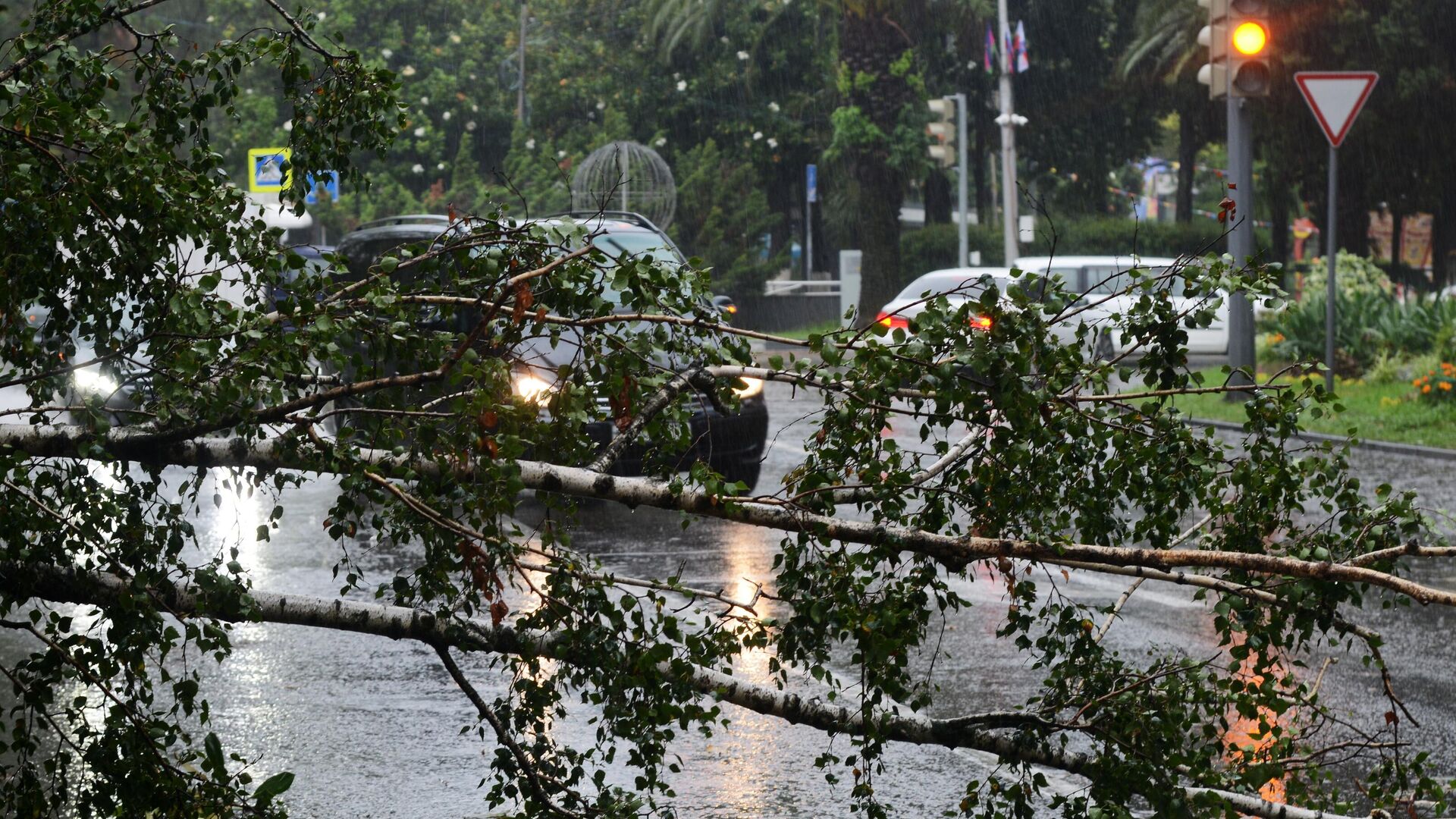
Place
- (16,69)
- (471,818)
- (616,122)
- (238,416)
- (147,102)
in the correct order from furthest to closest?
(616,122)
(471,818)
(147,102)
(16,69)
(238,416)

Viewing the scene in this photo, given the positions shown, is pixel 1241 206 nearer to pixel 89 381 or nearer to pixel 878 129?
pixel 89 381

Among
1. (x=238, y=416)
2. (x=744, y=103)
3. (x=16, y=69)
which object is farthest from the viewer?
(x=744, y=103)

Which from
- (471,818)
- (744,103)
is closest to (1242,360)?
(471,818)

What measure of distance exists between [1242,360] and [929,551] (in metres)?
15.3

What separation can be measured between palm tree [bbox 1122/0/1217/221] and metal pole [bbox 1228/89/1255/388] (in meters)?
19.7

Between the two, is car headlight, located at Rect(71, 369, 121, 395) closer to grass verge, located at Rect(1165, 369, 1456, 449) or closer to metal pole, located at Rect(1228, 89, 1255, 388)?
grass verge, located at Rect(1165, 369, 1456, 449)

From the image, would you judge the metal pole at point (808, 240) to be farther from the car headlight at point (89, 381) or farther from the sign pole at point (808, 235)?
the car headlight at point (89, 381)

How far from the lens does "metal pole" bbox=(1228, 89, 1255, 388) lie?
1661 cm

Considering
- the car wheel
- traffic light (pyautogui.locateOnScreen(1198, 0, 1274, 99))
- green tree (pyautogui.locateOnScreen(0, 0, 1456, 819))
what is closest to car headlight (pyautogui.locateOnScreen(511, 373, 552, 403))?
green tree (pyautogui.locateOnScreen(0, 0, 1456, 819))

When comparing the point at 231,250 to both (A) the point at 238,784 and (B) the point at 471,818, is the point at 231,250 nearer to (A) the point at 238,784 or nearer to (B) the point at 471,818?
(A) the point at 238,784

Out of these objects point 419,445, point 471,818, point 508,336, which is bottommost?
point 471,818

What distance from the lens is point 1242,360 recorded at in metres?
18.0

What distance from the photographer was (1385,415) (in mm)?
16828

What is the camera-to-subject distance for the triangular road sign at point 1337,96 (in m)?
15.2
